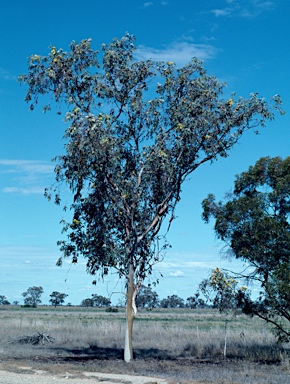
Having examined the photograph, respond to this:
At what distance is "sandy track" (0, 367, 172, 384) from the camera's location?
1691 centimetres

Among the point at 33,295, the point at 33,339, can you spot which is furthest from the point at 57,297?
the point at 33,339

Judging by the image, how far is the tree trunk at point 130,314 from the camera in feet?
78.8

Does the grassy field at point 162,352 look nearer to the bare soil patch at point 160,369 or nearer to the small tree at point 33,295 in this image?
the bare soil patch at point 160,369

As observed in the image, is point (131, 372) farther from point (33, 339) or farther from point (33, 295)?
point (33, 295)

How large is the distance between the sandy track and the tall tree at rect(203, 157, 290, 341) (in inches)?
273

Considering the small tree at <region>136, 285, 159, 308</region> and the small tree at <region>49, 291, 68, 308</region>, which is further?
the small tree at <region>49, 291, 68, 308</region>

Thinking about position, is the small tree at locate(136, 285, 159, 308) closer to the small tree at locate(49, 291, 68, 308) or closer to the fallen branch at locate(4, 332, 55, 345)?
the fallen branch at locate(4, 332, 55, 345)

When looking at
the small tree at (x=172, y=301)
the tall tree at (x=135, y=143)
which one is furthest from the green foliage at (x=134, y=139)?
the small tree at (x=172, y=301)

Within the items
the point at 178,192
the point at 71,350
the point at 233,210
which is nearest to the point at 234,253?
the point at 233,210

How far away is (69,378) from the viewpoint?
704 inches

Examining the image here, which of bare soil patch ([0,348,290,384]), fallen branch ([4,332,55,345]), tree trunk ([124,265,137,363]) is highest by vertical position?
tree trunk ([124,265,137,363])

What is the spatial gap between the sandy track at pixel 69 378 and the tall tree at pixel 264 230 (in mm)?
6934

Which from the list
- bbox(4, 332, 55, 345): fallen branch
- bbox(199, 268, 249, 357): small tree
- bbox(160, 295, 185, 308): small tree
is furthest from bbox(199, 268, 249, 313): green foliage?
bbox(160, 295, 185, 308): small tree

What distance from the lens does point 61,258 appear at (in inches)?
966
